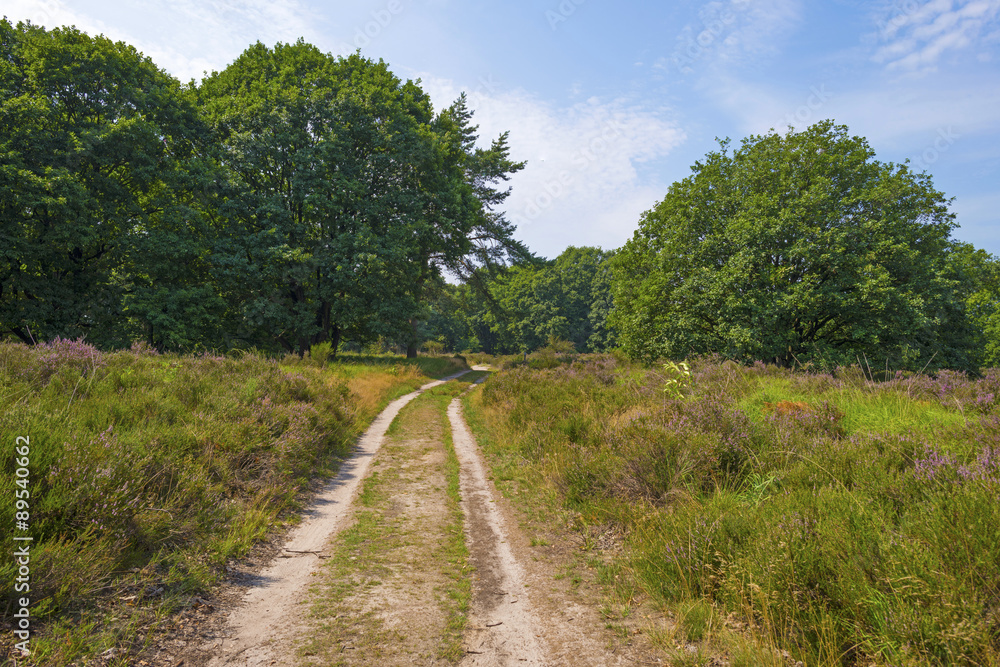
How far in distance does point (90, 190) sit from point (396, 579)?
28.7 m

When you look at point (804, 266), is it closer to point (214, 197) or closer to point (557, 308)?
point (214, 197)

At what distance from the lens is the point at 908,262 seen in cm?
1869

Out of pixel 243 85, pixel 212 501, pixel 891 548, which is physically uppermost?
pixel 243 85

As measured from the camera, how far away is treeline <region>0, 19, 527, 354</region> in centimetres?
2098

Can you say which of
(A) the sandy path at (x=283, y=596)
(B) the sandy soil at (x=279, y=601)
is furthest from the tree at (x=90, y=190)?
(B) the sandy soil at (x=279, y=601)

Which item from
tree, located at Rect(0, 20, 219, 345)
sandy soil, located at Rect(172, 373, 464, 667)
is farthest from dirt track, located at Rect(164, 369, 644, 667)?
tree, located at Rect(0, 20, 219, 345)

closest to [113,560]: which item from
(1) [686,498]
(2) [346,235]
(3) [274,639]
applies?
(3) [274,639]

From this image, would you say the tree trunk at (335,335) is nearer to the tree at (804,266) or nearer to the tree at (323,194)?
the tree at (323,194)

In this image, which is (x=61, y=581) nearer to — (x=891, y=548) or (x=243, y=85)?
(x=891, y=548)

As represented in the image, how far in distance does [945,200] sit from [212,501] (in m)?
33.4

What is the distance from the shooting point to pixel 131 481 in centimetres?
490

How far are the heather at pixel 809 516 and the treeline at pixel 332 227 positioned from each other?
12308mm

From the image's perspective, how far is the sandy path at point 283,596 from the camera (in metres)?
3.68

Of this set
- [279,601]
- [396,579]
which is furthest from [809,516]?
[279,601]
